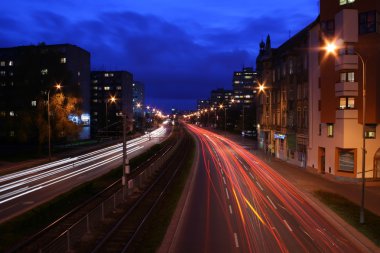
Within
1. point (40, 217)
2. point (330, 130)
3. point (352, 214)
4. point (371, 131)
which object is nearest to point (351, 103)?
point (371, 131)

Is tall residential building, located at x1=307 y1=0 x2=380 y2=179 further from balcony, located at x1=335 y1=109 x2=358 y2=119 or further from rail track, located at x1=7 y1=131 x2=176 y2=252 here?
rail track, located at x1=7 y1=131 x2=176 y2=252

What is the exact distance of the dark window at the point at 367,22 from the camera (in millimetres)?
38000

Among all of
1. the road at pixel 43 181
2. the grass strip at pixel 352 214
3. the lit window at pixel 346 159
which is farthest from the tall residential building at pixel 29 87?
the grass strip at pixel 352 214

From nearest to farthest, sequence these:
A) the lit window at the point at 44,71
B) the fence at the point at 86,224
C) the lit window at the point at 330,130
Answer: the fence at the point at 86,224 → the lit window at the point at 330,130 → the lit window at the point at 44,71

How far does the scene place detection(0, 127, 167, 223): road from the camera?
28469 millimetres

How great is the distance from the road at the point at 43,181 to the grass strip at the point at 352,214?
19.7m

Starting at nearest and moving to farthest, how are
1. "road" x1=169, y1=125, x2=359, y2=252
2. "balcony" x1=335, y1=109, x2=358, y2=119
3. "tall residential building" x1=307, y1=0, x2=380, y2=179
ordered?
"road" x1=169, y1=125, x2=359, y2=252
"tall residential building" x1=307, y1=0, x2=380, y2=179
"balcony" x1=335, y1=109, x2=358, y2=119

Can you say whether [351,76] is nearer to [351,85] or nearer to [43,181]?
[351,85]

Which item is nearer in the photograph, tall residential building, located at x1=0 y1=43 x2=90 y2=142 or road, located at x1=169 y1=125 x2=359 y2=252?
road, located at x1=169 y1=125 x2=359 y2=252

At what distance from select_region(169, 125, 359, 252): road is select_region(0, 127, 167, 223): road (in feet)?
35.7

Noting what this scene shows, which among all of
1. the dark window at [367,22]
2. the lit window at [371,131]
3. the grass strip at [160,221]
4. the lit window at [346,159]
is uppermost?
the dark window at [367,22]

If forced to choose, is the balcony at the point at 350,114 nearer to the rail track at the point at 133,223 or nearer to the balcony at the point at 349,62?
the balcony at the point at 349,62

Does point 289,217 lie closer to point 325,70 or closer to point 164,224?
point 164,224

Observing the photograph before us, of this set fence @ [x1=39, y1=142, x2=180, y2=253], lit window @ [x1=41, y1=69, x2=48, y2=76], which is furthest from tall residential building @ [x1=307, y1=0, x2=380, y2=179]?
lit window @ [x1=41, y1=69, x2=48, y2=76]
